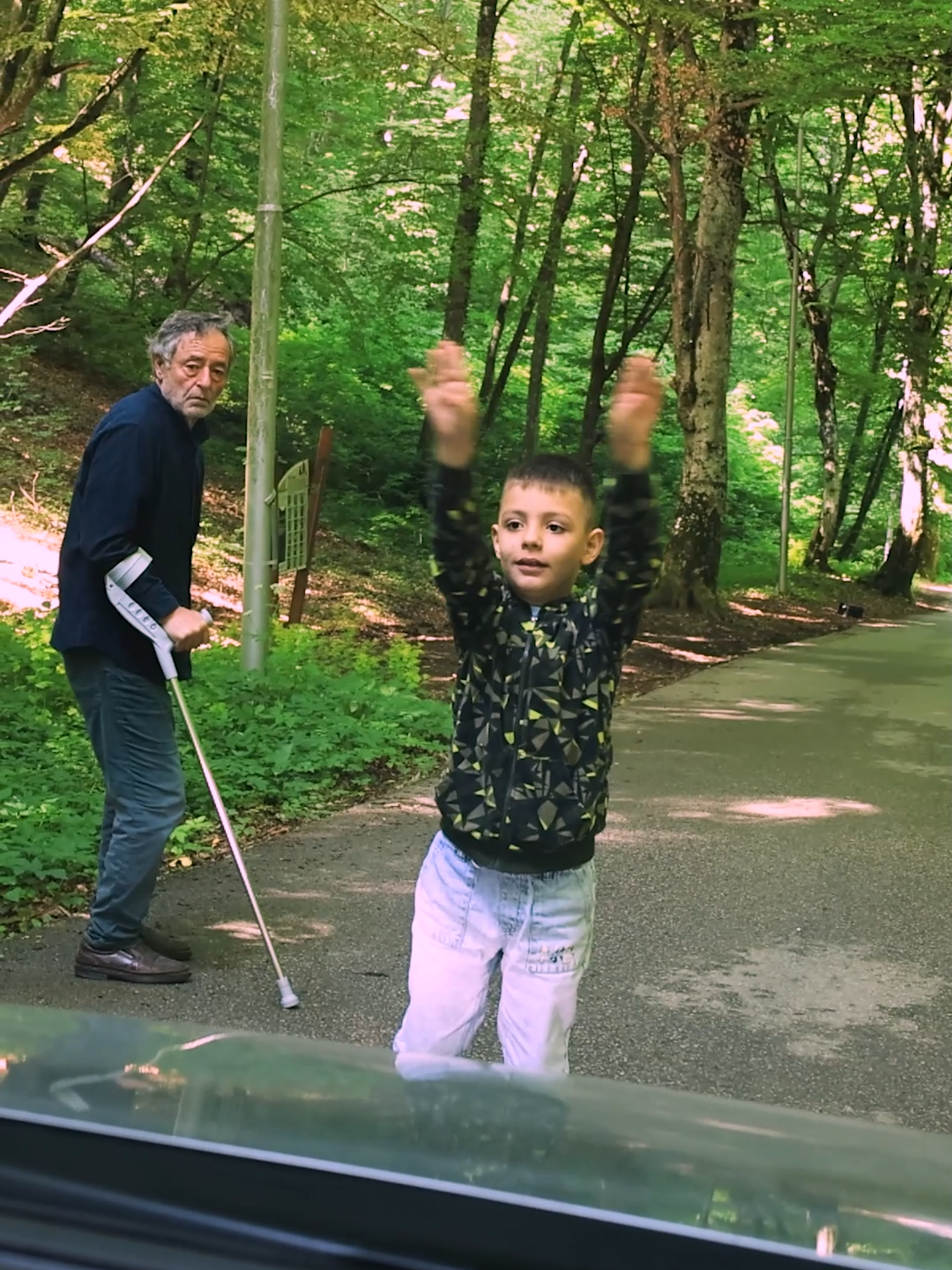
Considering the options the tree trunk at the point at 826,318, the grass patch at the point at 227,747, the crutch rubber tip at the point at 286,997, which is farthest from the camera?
the tree trunk at the point at 826,318

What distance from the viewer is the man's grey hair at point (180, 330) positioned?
450cm

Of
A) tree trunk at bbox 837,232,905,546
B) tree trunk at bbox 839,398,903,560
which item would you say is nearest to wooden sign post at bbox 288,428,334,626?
tree trunk at bbox 837,232,905,546

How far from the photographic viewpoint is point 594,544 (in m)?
2.97

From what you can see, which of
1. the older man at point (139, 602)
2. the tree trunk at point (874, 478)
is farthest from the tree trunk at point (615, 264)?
the older man at point (139, 602)

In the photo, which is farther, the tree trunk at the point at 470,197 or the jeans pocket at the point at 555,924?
the tree trunk at the point at 470,197

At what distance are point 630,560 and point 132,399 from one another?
2263mm

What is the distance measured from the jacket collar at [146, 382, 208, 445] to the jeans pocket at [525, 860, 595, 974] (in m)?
2.34

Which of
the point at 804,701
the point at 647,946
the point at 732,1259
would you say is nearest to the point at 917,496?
the point at 804,701

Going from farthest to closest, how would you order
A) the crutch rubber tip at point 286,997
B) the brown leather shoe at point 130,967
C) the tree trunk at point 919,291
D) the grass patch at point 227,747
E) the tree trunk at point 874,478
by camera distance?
the tree trunk at point 874,478, the tree trunk at point 919,291, the grass patch at point 227,747, the brown leather shoe at point 130,967, the crutch rubber tip at point 286,997

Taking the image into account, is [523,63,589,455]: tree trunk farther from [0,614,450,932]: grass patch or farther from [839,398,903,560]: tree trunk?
[0,614,450,932]: grass patch

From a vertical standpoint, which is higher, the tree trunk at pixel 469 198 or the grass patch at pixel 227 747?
the tree trunk at pixel 469 198

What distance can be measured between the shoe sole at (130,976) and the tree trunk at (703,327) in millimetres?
12111

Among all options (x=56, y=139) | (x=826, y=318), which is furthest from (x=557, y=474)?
(x=826, y=318)

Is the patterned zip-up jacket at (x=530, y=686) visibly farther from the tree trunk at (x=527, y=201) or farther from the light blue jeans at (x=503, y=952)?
the tree trunk at (x=527, y=201)
